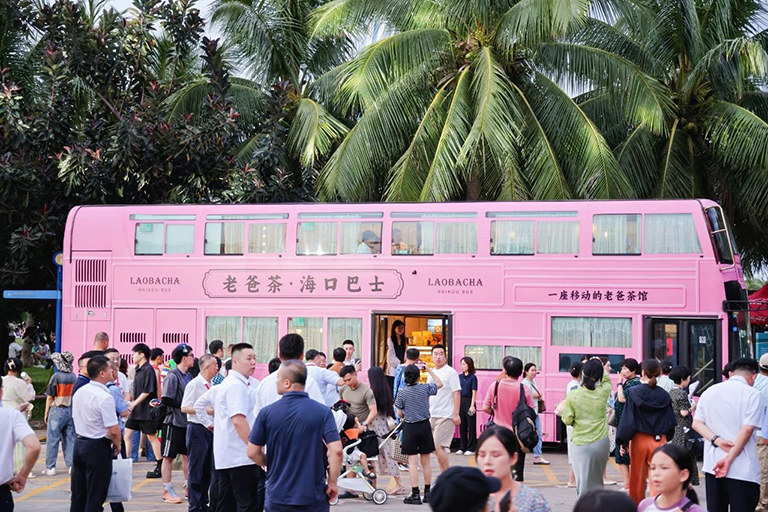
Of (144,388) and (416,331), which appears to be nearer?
(144,388)

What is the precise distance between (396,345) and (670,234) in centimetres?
501

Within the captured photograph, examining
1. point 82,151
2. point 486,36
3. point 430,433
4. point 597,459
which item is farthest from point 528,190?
point 597,459

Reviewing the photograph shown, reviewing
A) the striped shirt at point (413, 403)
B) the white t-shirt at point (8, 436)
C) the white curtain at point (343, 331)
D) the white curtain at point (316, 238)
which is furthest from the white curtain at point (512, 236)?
the white t-shirt at point (8, 436)

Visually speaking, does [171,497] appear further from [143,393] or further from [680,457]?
[680,457]

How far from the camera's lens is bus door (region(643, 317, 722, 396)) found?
56.4 ft

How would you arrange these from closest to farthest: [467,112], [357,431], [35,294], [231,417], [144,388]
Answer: [231,417] < [357,431] < [144,388] < [35,294] < [467,112]

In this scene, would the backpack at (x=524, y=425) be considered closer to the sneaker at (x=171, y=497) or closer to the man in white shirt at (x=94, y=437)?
the sneaker at (x=171, y=497)

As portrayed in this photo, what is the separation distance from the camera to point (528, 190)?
2256cm

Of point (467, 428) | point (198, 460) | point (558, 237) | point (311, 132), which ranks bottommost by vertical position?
point (467, 428)

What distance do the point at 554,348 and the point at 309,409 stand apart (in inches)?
443

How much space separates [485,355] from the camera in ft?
60.3

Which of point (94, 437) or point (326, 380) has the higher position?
point (326, 380)

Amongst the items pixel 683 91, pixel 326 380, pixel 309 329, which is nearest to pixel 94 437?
pixel 326 380

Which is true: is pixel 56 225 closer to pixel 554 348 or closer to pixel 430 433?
pixel 554 348
